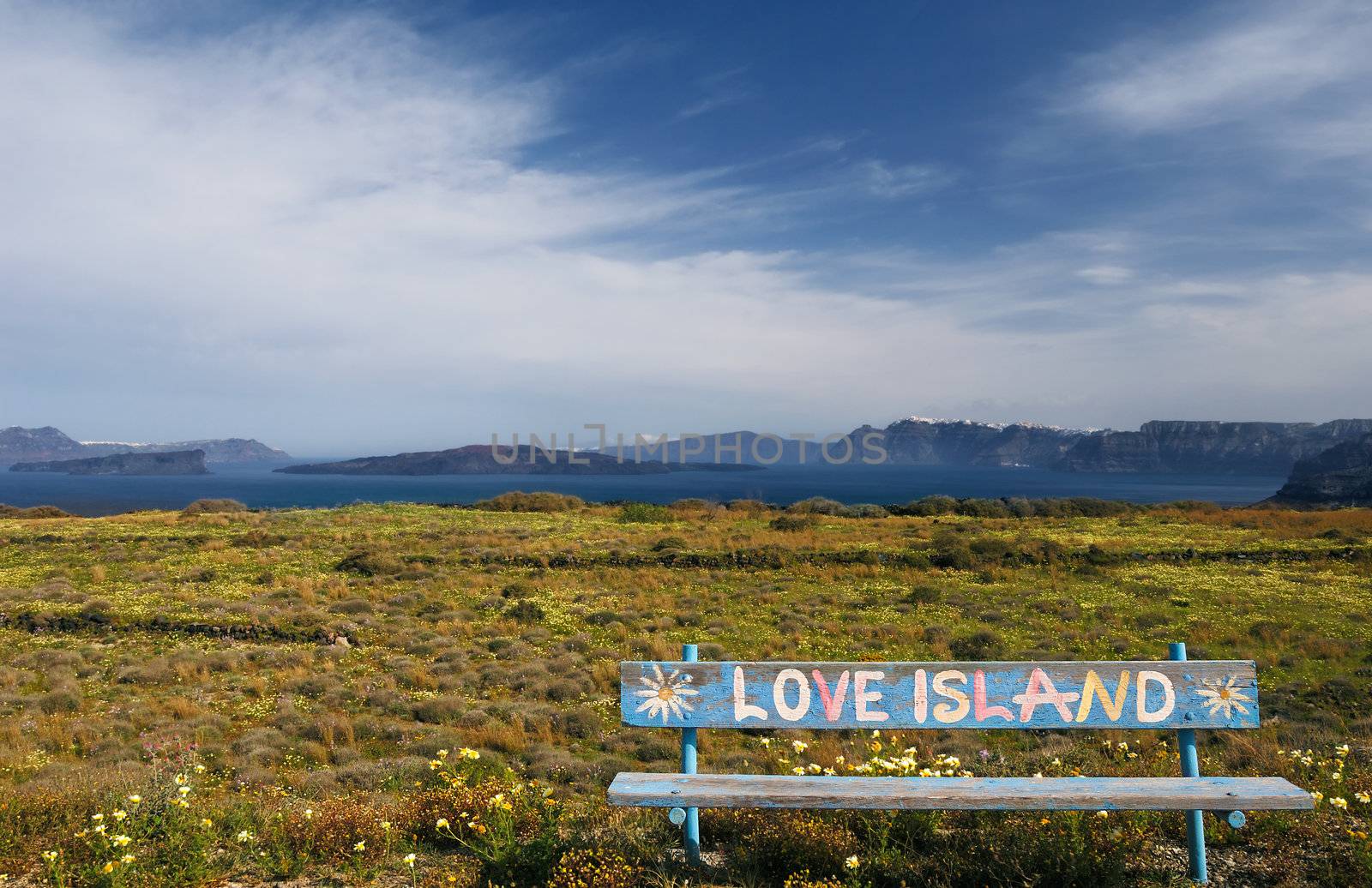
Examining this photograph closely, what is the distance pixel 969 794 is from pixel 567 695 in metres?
Answer: 7.54

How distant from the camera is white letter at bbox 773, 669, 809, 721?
4.35 metres

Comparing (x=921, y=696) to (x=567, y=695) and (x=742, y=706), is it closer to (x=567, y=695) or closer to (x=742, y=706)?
(x=742, y=706)

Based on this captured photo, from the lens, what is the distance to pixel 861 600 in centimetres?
1731

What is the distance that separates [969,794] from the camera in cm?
398

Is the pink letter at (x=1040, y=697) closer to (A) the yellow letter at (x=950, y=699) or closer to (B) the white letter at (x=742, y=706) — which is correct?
(A) the yellow letter at (x=950, y=699)

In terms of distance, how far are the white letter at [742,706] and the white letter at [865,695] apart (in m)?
0.56

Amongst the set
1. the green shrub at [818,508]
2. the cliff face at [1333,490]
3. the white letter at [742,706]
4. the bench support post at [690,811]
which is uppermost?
the white letter at [742,706]

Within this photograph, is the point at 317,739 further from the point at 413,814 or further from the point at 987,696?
the point at 987,696

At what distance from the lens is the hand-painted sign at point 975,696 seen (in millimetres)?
4297

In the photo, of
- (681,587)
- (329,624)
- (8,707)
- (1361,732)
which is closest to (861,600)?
(681,587)

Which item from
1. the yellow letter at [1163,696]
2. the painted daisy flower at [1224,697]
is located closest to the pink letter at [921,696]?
the yellow letter at [1163,696]

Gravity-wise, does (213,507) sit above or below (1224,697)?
below

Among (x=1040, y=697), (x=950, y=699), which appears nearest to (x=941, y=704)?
(x=950, y=699)

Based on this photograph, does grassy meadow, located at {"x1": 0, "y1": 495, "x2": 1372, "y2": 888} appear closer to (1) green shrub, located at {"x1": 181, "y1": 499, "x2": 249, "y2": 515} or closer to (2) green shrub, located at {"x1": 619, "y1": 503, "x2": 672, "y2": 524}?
(2) green shrub, located at {"x1": 619, "y1": 503, "x2": 672, "y2": 524}
